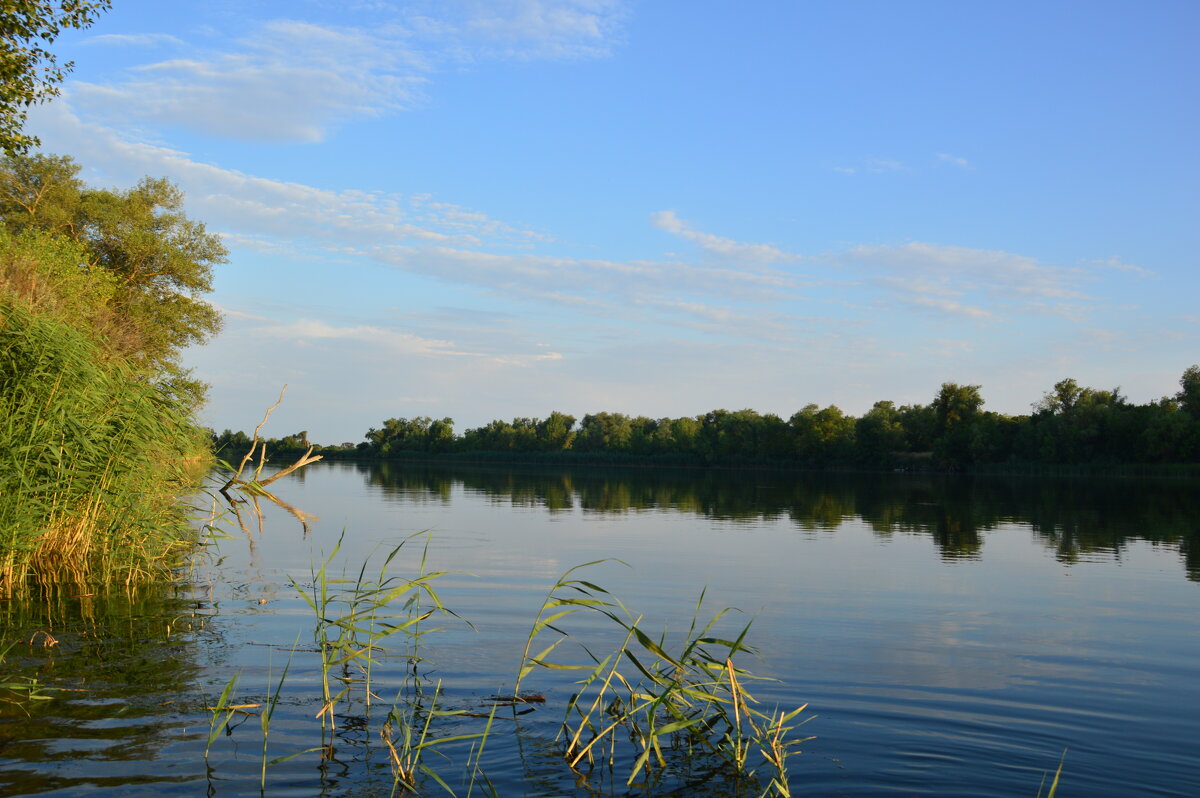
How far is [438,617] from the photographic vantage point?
478 inches

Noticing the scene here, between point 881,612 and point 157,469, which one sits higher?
point 157,469

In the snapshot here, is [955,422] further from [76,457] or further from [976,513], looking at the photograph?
[76,457]

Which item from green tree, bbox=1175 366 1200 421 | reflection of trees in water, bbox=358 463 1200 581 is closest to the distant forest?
green tree, bbox=1175 366 1200 421

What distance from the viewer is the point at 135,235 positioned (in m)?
42.6

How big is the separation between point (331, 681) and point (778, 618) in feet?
23.0

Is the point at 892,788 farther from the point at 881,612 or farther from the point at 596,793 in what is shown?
the point at 881,612

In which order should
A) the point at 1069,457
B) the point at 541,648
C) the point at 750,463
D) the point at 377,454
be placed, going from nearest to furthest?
the point at 541,648 → the point at 1069,457 → the point at 750,463 → the point at 377,454

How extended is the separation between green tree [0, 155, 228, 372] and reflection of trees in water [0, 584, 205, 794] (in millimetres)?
32010

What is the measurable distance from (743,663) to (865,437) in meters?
116

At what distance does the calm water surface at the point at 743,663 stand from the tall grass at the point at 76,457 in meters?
0.74

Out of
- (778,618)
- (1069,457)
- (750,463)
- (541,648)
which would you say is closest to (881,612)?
(778,618)

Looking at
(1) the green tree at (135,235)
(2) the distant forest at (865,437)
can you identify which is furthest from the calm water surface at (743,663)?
(2) the distant forest at (865,437)

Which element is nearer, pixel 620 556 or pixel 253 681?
pixel 253 681

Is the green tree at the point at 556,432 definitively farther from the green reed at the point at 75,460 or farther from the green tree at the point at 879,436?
the green reed at the point at 75,460
